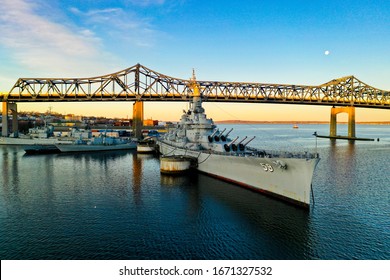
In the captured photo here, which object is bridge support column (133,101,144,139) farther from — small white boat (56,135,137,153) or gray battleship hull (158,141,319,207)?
gray battleship hull (158,141,319,207)

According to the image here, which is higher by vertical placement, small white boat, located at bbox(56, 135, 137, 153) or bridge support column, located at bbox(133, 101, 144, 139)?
bridge support column, located at bbox(133, 101, 144, 139)

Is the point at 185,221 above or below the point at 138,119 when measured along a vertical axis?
below

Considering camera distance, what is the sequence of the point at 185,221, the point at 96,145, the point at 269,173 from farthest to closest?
the point at 96,145 → the point at 269,173 → the point at 185,221

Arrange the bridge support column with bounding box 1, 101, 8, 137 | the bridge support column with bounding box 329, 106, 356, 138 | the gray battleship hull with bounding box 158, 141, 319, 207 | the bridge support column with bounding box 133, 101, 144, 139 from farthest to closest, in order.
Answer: the bridge support column with bounding box 329, 106, 356, 138, the bridge support column with bounding box 133, 101, 144, 139, the bridge support column with bounding box 1, 101, 8, 137, the gray battleship hull with bounding box 158, 141, 319, 207

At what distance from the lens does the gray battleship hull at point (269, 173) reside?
69.3ft

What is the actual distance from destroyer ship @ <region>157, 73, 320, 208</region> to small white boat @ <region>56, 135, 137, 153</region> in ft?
88.3

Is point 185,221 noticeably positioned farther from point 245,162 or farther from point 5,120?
point 5,120

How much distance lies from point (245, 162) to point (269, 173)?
10.0ft

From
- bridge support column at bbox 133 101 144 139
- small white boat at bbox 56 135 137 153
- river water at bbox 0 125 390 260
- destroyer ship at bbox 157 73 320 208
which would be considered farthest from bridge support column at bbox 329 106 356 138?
destroyer ship at bbox 157 73 320 208

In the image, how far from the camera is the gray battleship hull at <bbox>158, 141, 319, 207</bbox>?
21109mm

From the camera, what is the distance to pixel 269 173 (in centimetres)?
2428

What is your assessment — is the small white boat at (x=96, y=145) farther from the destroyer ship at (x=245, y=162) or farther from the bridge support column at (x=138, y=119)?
the destroyer ship at (x=245, y=162)

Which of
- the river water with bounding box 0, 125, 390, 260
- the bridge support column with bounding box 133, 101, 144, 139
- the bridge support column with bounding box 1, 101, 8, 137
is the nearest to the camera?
the river water with bounding box 0, 125, 390, 260

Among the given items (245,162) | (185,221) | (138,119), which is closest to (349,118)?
(138,119)
